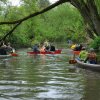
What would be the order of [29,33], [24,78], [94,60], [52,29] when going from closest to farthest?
[24,78] < [94,60] < [29,33] < [52,29]

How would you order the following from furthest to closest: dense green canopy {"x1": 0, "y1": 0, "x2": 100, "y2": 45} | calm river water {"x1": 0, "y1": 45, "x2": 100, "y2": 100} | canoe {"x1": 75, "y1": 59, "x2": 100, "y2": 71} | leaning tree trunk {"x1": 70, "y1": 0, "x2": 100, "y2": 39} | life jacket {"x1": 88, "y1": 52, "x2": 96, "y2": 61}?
dense green canopy {"x1": 0, "y1": 0, "x2": 100, "y2": 45} → life jacket {"x1": 88, "y1": 52, "x2": 96, "y2": 61} → canoe {"x1": 75, "y1": 59, "x2": 100, "y2": 71} → leaning tree trunk {"x1": 70, "y1": 0, "x2": 100, "y2": 39} → calm river water {"x1": 0, "y1": 45, "x2": 100, "y2": 100}

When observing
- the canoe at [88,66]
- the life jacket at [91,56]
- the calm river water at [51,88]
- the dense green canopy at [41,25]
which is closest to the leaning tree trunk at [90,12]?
the canoe at [88,66]

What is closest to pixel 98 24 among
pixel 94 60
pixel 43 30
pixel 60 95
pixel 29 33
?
pixel 94 60

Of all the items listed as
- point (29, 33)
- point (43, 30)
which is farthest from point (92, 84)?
point (43, 30)

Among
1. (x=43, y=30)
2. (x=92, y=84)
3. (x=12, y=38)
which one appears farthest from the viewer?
(x=43, y=30)

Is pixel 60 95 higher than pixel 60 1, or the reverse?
pixel 60 1

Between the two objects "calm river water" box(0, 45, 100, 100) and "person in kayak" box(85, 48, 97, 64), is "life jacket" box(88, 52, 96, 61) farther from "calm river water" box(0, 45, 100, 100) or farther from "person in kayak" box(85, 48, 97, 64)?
"calm river water" box(0, 45, 100, 100)

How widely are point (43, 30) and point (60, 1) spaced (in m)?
55.2

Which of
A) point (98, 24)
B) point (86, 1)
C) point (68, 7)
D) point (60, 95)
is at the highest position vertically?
point (68, 7)

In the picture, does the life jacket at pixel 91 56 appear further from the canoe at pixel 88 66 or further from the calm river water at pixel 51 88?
the calm river water at pixel 51 88

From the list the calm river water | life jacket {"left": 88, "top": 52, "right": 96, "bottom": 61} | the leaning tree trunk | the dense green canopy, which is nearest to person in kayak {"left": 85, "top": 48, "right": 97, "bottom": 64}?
life jacket {"left": 88, "top": 52, "right": 96, "bottom": 61}

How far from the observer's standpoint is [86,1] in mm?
21891

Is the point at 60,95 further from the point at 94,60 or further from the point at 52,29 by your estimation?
the point at 52,29

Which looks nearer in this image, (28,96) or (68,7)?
(28,96)
